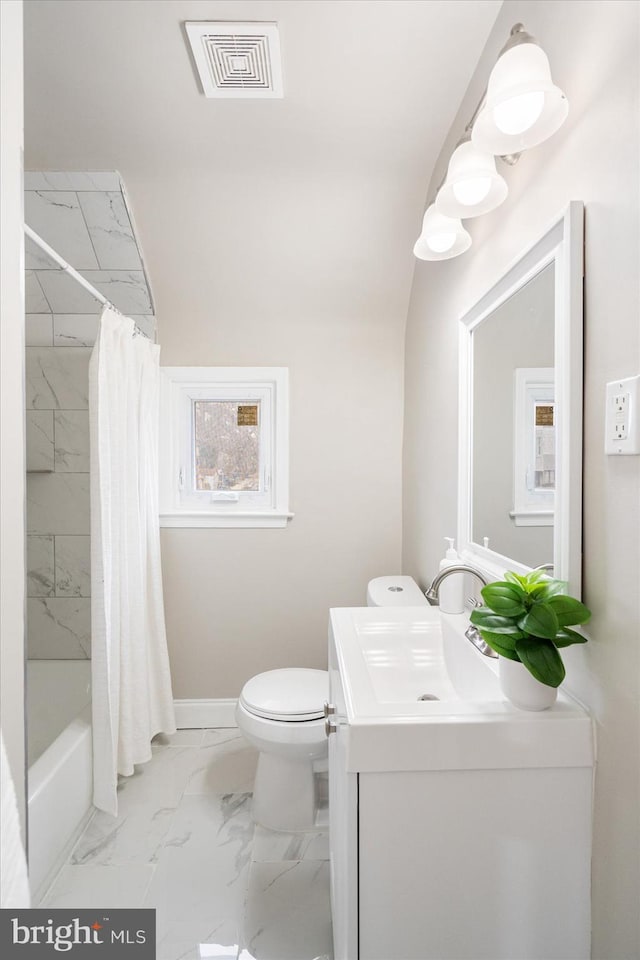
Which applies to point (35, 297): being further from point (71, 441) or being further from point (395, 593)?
point (395, 593)

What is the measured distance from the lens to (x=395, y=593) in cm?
193

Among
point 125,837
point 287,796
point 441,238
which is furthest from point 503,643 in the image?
point 125,837

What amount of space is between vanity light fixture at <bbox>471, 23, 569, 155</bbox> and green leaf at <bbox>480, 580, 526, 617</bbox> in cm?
77

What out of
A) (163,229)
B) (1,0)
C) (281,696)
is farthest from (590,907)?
(163,229)

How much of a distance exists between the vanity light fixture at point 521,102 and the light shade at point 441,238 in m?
0.32

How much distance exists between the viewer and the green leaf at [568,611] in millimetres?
804

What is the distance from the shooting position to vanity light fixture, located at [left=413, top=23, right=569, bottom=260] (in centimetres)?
86

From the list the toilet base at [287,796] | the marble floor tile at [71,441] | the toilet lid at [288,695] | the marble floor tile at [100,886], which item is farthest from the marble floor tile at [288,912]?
the marble floor tile at [71,441]

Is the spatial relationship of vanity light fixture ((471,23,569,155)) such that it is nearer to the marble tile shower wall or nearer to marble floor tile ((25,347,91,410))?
the marble tile shower wall

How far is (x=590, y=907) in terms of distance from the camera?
2.71 feet

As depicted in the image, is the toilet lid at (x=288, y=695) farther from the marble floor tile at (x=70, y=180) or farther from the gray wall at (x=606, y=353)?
the marble floor tile at (x=70, y=180)

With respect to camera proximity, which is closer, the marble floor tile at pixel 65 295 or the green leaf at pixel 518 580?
the green leaf at pixel 518 580

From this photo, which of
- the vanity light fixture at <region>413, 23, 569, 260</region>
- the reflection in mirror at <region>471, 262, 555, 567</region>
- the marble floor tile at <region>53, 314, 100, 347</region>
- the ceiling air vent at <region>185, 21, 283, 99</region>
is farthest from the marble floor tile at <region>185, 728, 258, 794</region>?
the ceiling air vent at <region>185, 21, 283, 99</region>

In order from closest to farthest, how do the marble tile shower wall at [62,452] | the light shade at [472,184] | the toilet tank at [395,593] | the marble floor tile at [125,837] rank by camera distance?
the light shade at [472,184] → the marble floor tile at [125,837] → the toilet tank at [395,593] → the marble tile shower wall at [62,452]
